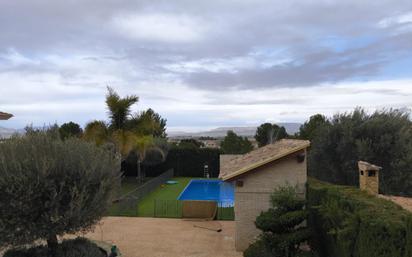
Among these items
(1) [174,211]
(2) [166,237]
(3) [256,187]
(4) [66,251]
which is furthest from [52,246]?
(1) [174,211]

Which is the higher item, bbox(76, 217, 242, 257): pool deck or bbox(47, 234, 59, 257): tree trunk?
bbox(47, 234, 59, 257): tree trunk

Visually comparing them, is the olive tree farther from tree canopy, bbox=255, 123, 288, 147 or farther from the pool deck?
tree canopy, bbox=255, 123, 288, 147

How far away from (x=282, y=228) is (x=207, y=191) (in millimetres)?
21927

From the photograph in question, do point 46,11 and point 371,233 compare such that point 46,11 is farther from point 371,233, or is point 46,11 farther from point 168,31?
point 371,233

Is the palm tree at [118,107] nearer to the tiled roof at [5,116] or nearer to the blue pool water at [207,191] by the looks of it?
the blue pool water at [207,191]

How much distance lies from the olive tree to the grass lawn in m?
11.0

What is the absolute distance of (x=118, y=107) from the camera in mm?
27000

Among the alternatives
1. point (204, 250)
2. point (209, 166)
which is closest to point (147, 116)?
point (209, 166)

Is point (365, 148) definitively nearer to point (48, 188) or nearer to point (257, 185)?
point (257, 185)

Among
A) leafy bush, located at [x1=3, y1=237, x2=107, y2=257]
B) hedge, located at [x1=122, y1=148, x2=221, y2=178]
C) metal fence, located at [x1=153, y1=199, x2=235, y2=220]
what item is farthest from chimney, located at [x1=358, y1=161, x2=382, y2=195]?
hedge, located at [x1=122, y1=148, x2=221, y2=178]

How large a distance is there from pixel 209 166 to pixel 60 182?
29.5 m

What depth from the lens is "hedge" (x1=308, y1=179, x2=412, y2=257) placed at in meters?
5.91

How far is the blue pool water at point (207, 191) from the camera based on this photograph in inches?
1158

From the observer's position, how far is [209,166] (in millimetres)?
38031
